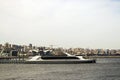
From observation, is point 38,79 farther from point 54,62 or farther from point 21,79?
point 54,62

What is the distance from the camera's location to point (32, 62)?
194 m

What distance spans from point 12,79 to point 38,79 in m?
6.11

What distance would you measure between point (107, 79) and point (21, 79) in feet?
66.5

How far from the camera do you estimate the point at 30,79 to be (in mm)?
Answer: 83188

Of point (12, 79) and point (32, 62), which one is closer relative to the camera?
point (12, 79)

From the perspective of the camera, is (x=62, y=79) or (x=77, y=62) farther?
(x=77, y=62)

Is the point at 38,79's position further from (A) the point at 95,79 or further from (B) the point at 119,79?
(B) the point at 119,79

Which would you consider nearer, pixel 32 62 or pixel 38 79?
pixel 38 79

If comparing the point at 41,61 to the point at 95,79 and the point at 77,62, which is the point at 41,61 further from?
the point at 95,79

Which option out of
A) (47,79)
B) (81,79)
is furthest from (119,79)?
(47,79)

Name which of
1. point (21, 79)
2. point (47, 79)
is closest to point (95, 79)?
point (47, 79)

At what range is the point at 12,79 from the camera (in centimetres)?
8344

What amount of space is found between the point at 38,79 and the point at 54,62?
11488 centimetres

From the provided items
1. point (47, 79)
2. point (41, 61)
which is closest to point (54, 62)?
point (41, 61)
